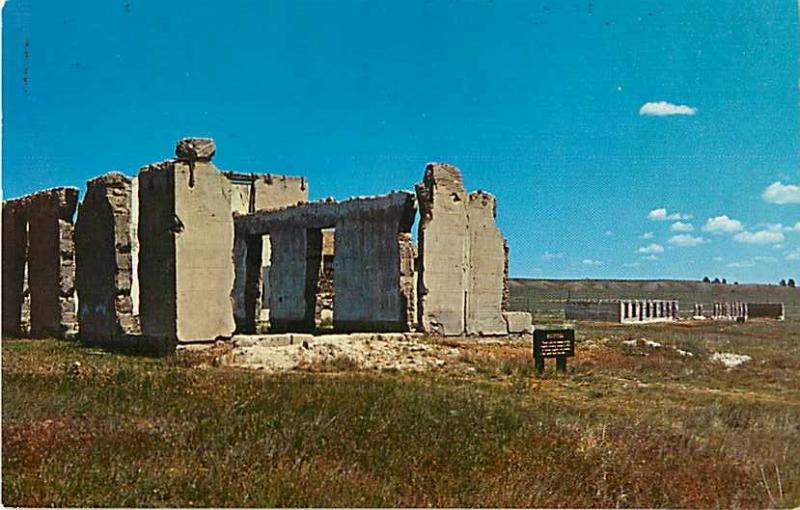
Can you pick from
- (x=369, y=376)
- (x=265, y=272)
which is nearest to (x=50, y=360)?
(x=369, y=376)

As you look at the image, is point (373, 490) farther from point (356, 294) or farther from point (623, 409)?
point (356, 294)

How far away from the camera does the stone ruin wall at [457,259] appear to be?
66.3ft

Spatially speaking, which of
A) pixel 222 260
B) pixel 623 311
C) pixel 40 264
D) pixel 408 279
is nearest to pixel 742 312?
pixel 623 311

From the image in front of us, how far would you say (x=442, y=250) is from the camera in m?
20.6

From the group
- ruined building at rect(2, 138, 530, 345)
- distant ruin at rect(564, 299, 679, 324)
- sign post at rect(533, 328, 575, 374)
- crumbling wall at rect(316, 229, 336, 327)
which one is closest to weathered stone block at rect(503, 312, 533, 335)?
ruined building at rect(2, 138, 530, 345)

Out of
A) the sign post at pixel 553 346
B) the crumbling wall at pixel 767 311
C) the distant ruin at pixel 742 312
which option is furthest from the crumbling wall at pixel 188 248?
the crumbling wall at pixel 767 311

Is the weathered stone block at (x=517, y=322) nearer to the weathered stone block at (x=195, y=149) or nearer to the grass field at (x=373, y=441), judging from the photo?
the grass field at (x=373, y=441)

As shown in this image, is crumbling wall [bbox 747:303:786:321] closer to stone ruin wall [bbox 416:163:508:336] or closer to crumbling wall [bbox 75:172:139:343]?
stone ruin wall [bbox 416:163:508:336]

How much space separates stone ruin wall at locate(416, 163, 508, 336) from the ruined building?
36mm

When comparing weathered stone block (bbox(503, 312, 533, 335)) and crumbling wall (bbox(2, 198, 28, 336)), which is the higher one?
crumbling wall (bbox(2, 198, 28, 336))

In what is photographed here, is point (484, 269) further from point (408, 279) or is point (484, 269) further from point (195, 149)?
point (195, 149)

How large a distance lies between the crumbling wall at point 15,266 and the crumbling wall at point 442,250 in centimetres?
1044

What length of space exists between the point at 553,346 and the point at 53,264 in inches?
488

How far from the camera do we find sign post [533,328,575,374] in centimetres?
1584
